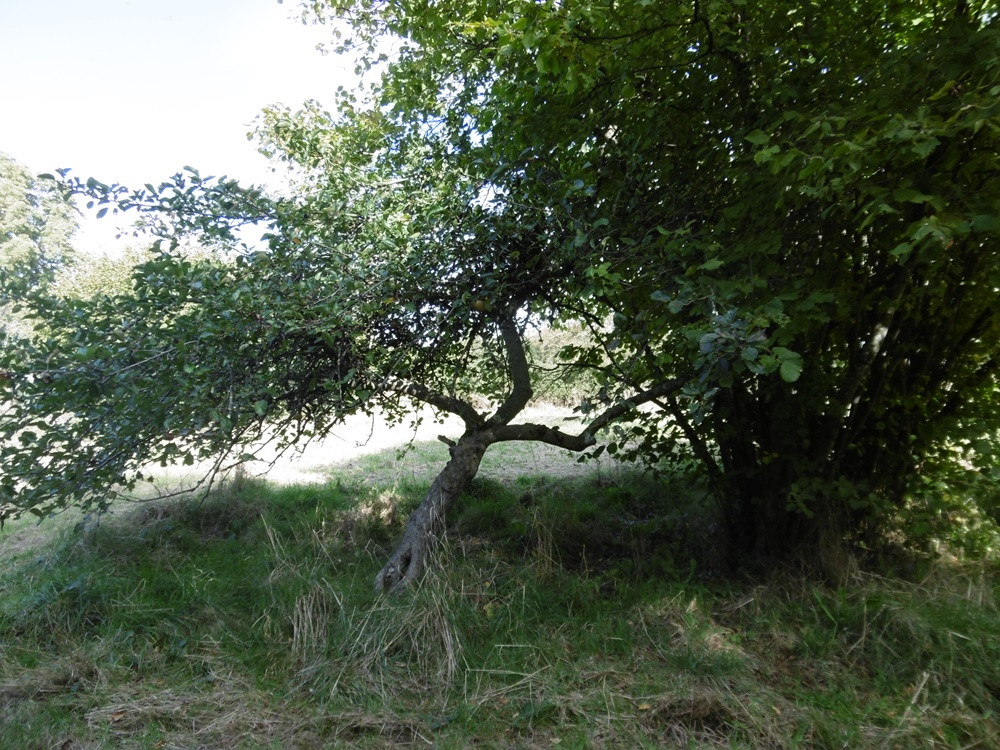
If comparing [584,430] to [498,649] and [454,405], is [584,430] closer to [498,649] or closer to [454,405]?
A: [454,405]

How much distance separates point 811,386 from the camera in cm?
436

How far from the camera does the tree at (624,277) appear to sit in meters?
3.36

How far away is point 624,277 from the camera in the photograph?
409 centimetres

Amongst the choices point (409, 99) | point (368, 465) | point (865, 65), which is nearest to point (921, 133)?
point (865, 65)

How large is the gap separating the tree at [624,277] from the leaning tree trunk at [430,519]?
0.02 metres

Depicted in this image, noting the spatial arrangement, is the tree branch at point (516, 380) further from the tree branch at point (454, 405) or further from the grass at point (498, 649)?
the grass at point (498, 649)

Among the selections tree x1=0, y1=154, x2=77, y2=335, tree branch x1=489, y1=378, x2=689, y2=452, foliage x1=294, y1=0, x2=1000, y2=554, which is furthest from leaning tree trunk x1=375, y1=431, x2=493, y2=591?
tree x1=0, y1=154, x2=77, y2=335

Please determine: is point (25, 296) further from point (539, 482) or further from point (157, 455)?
point (539, 482)

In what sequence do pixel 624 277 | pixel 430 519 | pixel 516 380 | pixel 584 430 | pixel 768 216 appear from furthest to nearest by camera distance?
1. pixel 516 380
2. pixel 584 430
3. pixel 430 519
4. pixel 624 277
5. pixel 768 216

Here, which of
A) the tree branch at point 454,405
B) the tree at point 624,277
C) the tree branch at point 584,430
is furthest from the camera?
the tree branch at point 454,405

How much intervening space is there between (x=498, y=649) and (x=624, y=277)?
2.32 m

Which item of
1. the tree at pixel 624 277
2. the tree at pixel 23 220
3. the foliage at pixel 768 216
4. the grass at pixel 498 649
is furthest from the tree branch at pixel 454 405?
the tree at pixel 23 220

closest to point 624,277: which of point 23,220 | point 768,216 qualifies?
point 768,216

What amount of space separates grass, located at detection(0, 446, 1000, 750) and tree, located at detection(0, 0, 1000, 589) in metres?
0.56
